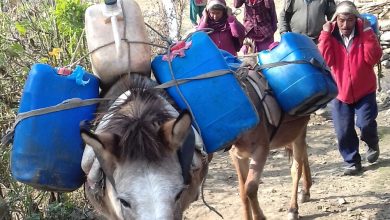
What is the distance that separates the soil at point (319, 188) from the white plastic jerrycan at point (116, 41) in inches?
79.8

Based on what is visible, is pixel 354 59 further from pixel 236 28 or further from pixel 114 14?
pixel 114 14

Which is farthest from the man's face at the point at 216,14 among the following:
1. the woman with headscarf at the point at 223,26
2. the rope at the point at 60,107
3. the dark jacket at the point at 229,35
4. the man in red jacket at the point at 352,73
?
the rope at the point at 60,107

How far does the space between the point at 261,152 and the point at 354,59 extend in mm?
1613

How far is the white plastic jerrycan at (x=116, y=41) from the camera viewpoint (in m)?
3.02

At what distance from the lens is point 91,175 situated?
2.52 meters

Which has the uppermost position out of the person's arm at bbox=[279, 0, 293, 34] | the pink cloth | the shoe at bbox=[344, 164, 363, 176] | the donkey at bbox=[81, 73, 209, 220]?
the pink cloth

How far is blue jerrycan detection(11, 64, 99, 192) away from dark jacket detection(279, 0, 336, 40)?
165 inches

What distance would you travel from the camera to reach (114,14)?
3059 mm

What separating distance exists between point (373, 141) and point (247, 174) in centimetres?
180

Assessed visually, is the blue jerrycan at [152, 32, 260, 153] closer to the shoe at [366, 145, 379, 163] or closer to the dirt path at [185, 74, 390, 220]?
the dirt path at [185, 74, 390, 220]

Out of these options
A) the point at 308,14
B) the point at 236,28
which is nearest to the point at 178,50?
the point at 236,28

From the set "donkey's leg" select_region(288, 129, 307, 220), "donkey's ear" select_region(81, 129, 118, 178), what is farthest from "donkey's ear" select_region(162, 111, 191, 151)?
"donkey's leg" select_region(288, 129, 307, 220)

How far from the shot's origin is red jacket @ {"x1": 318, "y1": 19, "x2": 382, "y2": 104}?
4969 millimetres

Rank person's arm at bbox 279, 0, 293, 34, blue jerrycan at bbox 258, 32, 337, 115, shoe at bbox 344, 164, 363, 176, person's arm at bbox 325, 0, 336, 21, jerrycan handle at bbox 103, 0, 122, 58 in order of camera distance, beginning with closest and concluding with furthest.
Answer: jerrycan handle at bbox 103, 0, 122, 58
blue jerrycan at bbox 258, 32, 337, 115
shoe at bbox 344, 164, 363, 176
person's arm at bbox 325, 0, 336, 21
person's arm at bbox 279, 0, 293, 34
